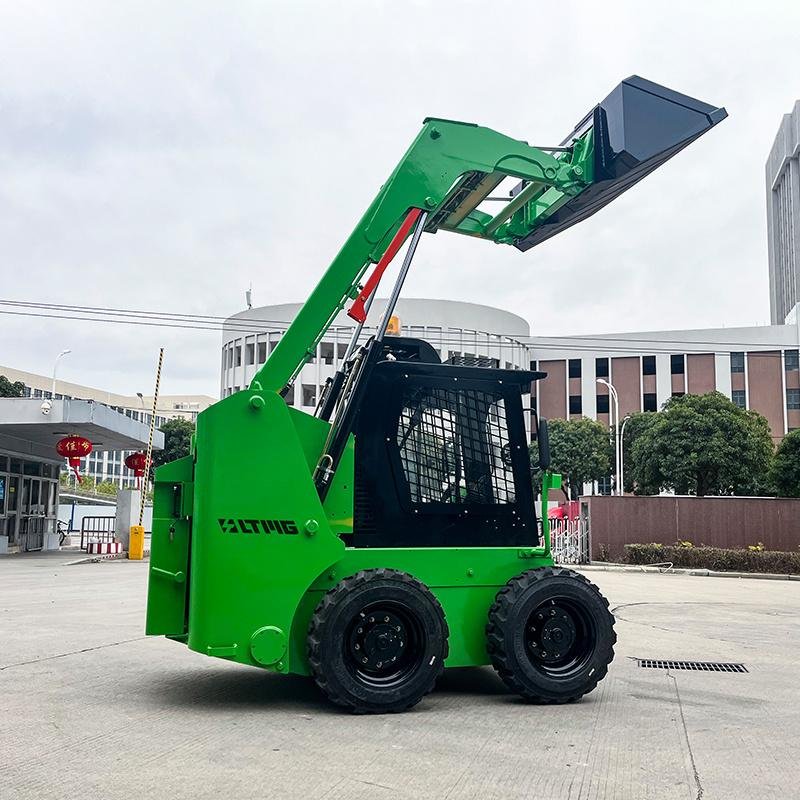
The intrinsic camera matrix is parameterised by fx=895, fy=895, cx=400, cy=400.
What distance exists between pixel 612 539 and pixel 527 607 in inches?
951

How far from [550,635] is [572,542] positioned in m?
25.1

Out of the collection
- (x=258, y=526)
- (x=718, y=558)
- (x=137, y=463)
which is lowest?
(x=718, y=558)

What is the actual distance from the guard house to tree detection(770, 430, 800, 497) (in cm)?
2686

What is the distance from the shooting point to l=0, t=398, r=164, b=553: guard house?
2536cm

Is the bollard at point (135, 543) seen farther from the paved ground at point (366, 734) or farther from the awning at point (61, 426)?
the paved ground at point (366, 734)

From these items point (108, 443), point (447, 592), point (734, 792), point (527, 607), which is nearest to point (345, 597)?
point (447, 592)

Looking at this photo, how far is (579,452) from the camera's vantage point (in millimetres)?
58906

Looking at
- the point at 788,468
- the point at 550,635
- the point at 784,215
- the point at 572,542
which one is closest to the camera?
the point at 550,635

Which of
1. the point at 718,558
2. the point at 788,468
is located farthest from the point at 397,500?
the point at 788,468

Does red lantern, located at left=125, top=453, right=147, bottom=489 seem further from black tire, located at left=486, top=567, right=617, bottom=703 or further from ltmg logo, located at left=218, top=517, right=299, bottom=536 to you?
black tire, located at left=486, top=567, right=617, bottom=703

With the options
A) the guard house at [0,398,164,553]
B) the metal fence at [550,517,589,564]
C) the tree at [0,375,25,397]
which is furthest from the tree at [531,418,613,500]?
the tree at [0,375,25,397]

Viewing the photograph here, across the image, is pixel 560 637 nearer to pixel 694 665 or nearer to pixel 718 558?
pixel 694 665

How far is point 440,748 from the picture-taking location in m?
5.48

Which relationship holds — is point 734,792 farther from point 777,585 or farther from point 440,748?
point 777,585
